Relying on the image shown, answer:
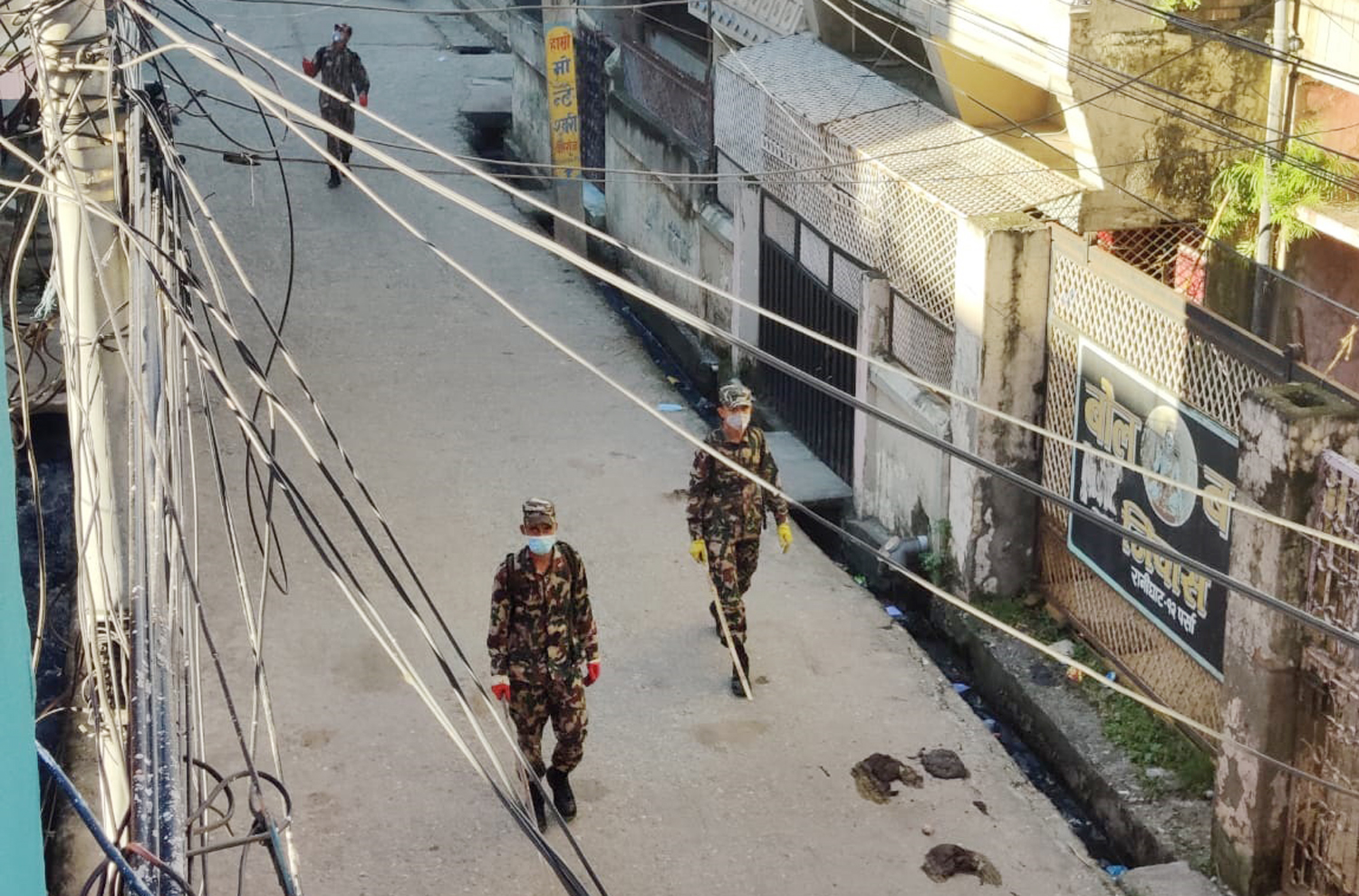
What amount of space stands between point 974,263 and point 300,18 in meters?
23.1

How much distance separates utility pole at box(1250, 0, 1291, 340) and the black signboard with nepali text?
5.43 ft

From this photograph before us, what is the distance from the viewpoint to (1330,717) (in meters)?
6.56

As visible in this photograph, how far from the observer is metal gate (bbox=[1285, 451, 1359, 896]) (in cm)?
633

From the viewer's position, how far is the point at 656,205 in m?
15.4

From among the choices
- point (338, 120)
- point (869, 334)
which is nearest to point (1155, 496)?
point (869, 334)

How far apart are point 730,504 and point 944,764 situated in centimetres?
167

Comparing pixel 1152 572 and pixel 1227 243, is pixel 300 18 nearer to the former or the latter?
pixel 1227 243

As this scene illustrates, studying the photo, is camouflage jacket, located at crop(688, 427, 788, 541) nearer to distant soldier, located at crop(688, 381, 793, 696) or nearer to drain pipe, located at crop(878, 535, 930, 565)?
distant soldier, located at crop(688, 381, 793, 696)

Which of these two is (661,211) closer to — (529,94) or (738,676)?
(529,94)

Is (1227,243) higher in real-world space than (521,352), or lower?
higher

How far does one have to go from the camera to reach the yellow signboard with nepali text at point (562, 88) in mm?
17078

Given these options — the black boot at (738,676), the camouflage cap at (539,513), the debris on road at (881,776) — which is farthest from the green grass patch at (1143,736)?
the camouflage cap at (539,513)

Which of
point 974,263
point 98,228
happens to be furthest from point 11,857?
point 974,263

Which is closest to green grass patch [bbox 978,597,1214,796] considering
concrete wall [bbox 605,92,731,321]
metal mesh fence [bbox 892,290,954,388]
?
metal mesh fence [bbox 892,290,954,388]
